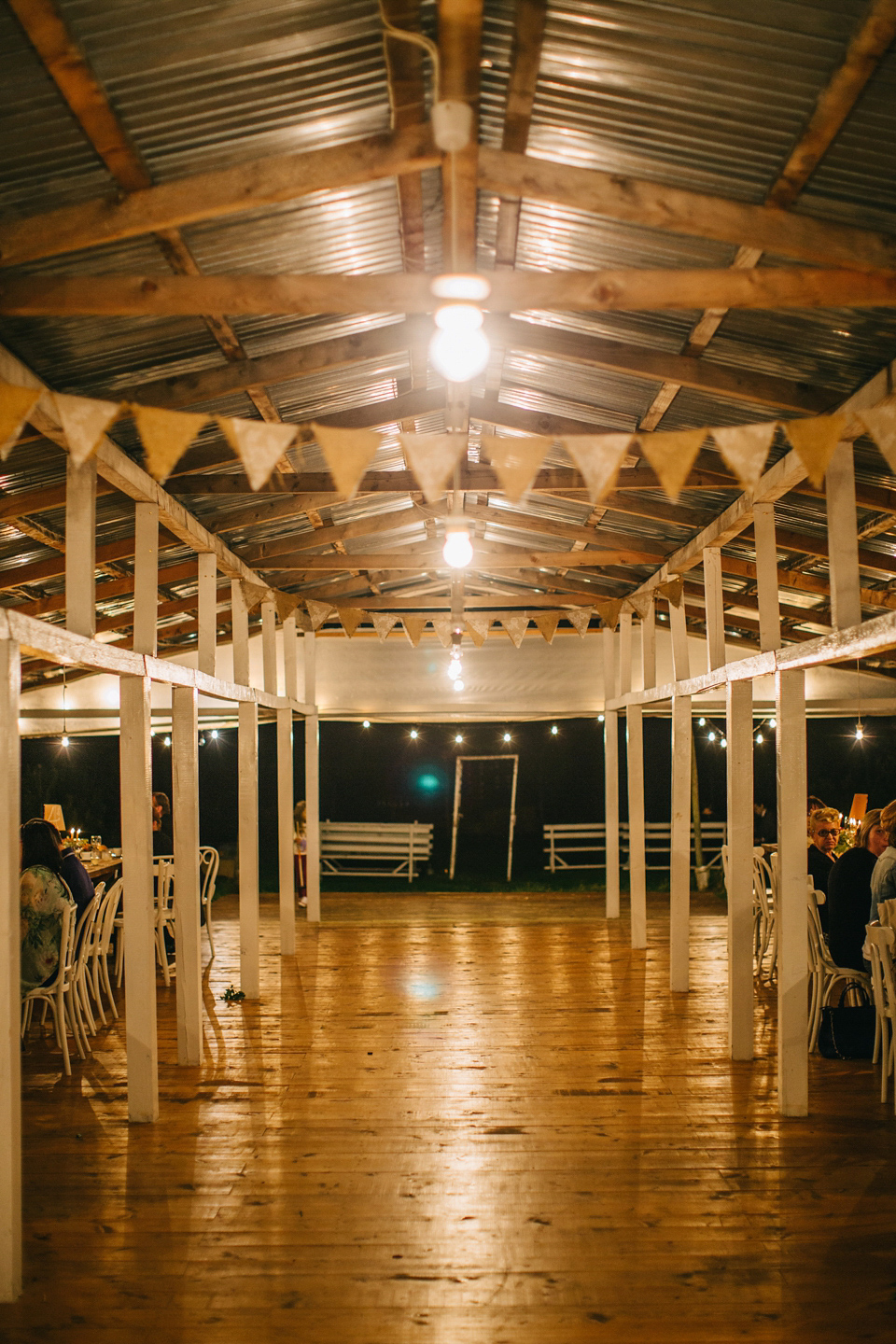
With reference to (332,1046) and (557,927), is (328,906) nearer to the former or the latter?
(557,927)

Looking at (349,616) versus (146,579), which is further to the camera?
(349,616)

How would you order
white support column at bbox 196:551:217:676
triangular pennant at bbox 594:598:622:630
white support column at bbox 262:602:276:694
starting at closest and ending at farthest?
1. white support column at bbox 196:551:217:676
2. white support column at bbox 262:602:276:694
3. triangular pennant at bbox 594:598:622:630

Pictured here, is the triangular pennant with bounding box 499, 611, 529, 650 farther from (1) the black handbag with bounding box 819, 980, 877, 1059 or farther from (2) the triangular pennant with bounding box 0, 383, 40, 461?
(2) the triangular pennant with bounding box 0, 383, 40, 461

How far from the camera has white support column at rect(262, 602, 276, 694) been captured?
→ 7688 mm

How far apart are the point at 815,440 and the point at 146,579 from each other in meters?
3.25

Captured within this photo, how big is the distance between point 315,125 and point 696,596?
682cm

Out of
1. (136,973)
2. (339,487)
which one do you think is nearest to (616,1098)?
(136,973)

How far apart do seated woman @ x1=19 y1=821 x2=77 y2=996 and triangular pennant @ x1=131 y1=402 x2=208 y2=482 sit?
3.06 metres

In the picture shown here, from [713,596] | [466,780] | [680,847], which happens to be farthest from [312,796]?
[713,596]

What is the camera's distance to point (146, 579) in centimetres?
469

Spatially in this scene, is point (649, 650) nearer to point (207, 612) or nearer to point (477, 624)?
point (477, 624)

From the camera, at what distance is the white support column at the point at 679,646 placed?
6.70 meters

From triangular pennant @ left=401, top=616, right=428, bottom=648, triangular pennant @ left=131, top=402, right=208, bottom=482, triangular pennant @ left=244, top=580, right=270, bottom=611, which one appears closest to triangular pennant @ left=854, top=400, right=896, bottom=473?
triangular pennant @ left=131, top=402, right=208, bottom=482

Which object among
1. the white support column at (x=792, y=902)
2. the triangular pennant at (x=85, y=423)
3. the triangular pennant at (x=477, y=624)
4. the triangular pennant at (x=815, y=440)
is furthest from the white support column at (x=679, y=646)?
the triangular pennant at (x=85, y=423)
